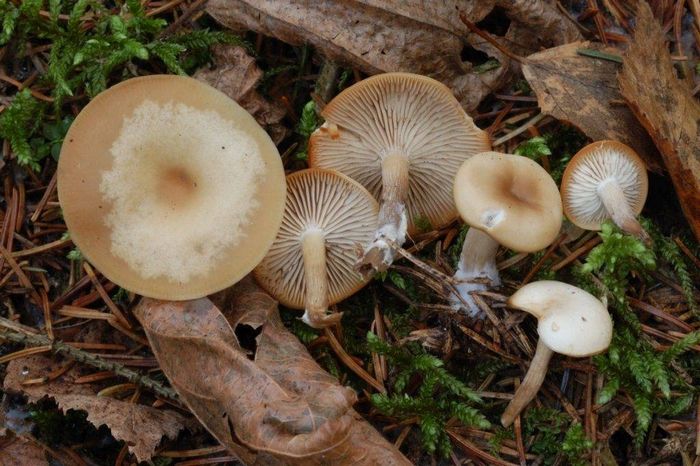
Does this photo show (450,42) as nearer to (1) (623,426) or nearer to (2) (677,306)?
(2) (677,306)

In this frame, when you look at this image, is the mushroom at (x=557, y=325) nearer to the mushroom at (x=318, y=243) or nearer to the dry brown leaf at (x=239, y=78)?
the mushroom at (x=318, y=243)

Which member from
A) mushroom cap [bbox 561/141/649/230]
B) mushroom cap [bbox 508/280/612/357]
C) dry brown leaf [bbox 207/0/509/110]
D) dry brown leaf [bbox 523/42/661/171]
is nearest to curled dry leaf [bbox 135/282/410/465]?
mushroom cap [bbox 508/280/612/357]

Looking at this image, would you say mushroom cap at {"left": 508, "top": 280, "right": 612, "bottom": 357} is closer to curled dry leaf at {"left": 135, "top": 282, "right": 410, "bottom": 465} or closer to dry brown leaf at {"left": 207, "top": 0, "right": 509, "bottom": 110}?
curled dry leaf at {"left": 135, "top": 282, "right": 410, "bottom": 465}

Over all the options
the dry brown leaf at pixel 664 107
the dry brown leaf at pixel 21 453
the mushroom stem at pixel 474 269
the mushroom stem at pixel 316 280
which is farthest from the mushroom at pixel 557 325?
the dry brown leaf at pixel 21 453

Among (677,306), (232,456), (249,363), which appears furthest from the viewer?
(677,306)

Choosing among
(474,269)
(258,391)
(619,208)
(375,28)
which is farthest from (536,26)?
(258,391)

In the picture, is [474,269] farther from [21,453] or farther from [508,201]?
[21,453]

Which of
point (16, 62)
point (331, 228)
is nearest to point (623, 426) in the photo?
point (331, 228)

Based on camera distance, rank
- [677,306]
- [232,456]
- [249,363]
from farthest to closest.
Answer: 1. [677,306]
2. [232,456]
3. [249,363]
